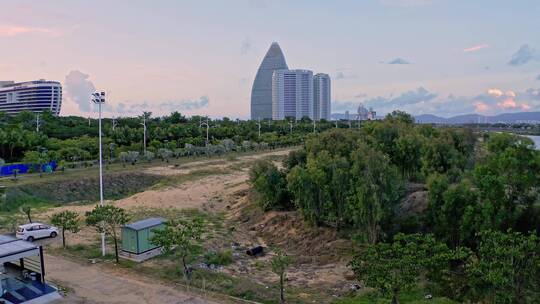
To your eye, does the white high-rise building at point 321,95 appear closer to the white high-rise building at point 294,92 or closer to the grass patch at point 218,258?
the white high-rise building at point 294,92

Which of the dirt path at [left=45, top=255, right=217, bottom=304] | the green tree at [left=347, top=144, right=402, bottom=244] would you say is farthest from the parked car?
the green tree at [left=347, top=144, right=402, bottom=244]

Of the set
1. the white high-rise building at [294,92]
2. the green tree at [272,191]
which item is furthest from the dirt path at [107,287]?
the white high-rise building at [294,92]

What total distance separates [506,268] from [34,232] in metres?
21.5

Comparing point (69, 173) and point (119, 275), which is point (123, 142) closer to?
point (69, 173)

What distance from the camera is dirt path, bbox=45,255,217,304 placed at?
50.4 ft

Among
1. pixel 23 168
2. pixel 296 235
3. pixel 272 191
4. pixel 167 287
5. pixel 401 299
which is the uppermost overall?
pixel 23 168

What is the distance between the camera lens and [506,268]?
13.5m

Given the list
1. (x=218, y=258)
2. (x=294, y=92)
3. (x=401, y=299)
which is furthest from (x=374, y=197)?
(x=294, y=92)

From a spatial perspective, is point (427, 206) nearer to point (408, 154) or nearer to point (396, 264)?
point (408, 154)

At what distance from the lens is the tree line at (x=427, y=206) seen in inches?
563

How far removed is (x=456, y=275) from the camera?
18.1m

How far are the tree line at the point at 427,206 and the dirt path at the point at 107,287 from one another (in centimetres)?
645

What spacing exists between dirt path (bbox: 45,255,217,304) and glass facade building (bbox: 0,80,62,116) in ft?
358

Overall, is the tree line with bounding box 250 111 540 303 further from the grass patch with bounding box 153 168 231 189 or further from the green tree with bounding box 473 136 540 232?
the grass patch with bounding box 153 168 231 189
